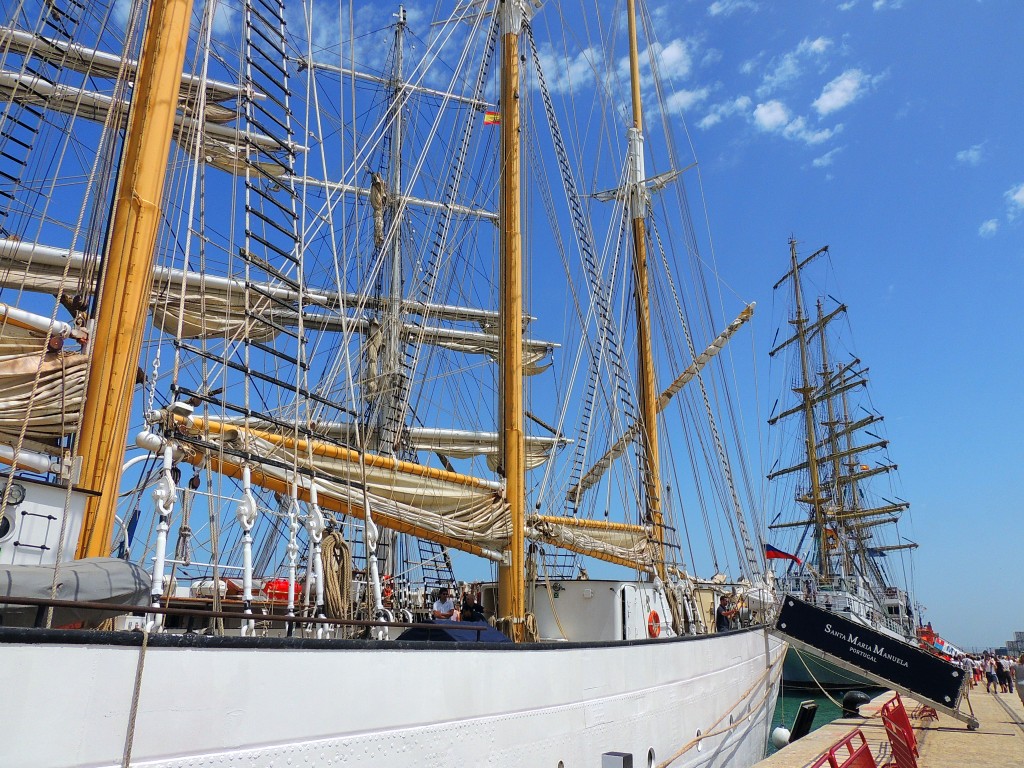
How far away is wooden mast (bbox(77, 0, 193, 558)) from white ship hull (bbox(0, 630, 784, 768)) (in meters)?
2.54

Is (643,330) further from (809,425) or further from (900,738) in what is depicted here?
(809,425)

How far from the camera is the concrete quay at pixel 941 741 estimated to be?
9.34 meters

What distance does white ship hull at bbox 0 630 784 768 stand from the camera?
12.3ft

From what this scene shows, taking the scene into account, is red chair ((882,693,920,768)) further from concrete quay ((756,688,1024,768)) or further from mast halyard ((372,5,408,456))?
mast halyard ((372,5,408,456))

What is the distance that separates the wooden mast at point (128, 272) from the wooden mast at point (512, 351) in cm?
537

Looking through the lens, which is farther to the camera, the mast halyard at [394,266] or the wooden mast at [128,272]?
the mast halyard at [394,266]

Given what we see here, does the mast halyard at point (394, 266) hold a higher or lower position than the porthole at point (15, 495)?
higher

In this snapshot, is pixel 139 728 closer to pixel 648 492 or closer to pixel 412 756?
pixel 412 756

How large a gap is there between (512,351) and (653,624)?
496 cm

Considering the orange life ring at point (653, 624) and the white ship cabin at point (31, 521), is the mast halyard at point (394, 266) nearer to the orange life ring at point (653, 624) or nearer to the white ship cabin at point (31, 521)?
the orange life ring at point (653, 624)

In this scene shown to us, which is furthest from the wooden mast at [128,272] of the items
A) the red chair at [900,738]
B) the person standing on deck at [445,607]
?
the red chair at [900,738]

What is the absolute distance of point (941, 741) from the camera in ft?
37.1

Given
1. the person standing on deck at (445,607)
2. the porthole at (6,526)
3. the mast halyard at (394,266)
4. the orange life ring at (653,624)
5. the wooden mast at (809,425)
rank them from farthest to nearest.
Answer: the wooden mast at (809,425)
the mast halyard at (394,266)
the orange life ring at (653,624)
the person standing on deck at (445,607)
the porthole at (6,526)

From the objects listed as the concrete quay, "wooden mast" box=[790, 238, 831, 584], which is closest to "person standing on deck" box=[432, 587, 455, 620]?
the concrete quay
